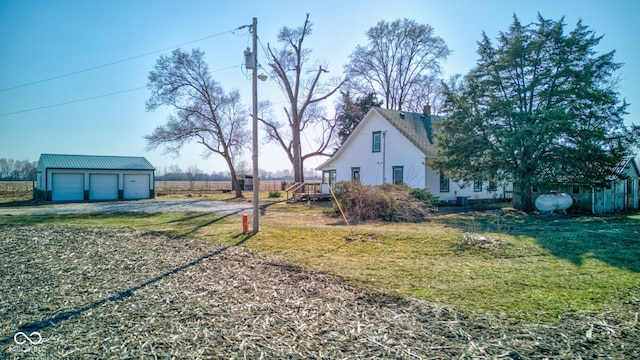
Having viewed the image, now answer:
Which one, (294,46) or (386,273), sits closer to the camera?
(386,273)

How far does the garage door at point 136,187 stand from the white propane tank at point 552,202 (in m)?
29.6

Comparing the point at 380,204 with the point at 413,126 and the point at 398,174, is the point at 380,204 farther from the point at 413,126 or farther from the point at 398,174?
the point at 413,126

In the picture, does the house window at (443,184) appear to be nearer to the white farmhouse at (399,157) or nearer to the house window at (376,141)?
the white farmhouse at (399,157)

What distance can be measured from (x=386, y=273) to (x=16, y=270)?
6.75m

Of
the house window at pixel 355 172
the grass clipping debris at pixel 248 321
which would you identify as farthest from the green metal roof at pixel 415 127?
the grass clipping debris at pixel 248 321

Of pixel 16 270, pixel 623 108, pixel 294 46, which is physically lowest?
pixel 16 270

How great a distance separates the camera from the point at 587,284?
5430 millimetres

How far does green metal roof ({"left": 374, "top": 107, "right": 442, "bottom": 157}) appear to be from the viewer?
838 inches

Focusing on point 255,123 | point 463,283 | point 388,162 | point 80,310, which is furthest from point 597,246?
point 388,162

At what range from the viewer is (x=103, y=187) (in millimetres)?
29594

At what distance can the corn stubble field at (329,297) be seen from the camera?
3.49 meters

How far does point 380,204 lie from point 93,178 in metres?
25.8

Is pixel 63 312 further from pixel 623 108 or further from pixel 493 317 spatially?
pixel 623 108

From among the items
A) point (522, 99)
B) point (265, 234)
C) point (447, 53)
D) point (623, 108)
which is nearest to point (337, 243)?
point (265, 234)
